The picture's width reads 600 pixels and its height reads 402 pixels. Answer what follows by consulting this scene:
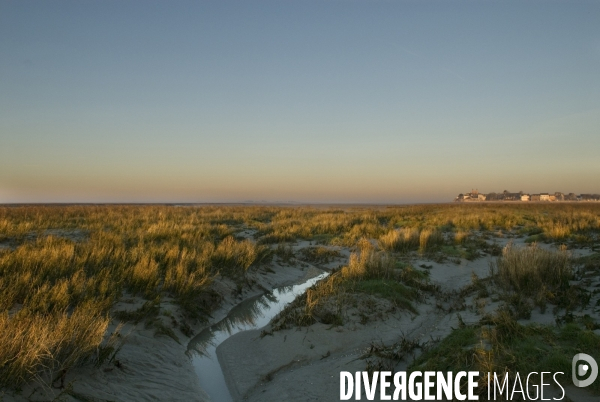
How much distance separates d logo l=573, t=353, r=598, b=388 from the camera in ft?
13.1

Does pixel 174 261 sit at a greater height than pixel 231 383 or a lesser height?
greater

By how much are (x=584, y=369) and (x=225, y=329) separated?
572 centimetres

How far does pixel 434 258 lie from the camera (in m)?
13.1

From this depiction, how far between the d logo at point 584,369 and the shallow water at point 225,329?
13.1 feet

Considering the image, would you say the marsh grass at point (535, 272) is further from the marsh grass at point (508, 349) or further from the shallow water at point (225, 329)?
the shallow water at point (225, 329)

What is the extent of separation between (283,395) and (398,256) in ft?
30.9

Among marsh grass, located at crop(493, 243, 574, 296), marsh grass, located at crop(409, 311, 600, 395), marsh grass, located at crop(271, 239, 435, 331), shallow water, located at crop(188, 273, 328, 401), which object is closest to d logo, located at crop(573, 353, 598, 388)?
marsh grass, located at crop(409, 311, 600, 395)

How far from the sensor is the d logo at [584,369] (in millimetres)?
4008

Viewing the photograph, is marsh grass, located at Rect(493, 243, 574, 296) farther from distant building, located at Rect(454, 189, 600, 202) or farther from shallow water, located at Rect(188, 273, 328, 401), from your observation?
distant building, located at Rect(454, 189, 600, 202)

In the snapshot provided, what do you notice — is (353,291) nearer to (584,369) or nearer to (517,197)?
(584,369)

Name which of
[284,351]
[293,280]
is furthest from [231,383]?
[293,280]

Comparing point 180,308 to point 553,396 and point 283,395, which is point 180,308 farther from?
point 553,396

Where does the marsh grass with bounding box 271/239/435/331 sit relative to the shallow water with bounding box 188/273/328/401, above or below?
above

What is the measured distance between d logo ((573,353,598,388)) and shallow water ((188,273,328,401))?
3.99 m
